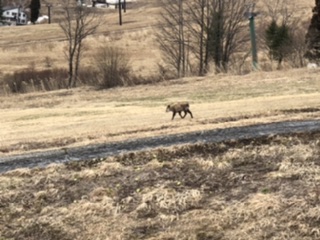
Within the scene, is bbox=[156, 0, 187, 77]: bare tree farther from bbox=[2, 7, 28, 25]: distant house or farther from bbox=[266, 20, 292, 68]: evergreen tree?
bbox=[2, 7, 28, 25]: distant house

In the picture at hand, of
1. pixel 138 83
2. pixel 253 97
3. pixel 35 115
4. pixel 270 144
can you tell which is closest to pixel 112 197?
pixel 270 144

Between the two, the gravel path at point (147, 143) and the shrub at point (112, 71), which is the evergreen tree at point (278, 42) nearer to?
the shrub at point (112, 71)

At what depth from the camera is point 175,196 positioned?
6.36 meters

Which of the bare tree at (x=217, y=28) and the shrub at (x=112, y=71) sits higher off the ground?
the bare tree at (x=217, y=28)

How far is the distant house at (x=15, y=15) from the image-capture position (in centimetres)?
13325

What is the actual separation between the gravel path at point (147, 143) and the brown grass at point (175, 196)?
58cm

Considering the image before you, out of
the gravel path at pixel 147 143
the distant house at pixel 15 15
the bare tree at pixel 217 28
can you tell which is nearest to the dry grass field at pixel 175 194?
the gravel path at pixel 147 143

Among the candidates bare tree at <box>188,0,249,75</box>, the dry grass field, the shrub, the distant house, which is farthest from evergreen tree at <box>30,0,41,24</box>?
the dry grass field

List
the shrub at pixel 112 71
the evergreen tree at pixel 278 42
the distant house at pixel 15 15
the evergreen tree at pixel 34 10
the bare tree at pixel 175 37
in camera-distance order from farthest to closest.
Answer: the distant house at pixel 15 15 < the evergreen tree at pixel 34 10 < the bare tree at pixel 175 37 < the shrub at pixel 112 71 < the evergreen tree at pixel 278 42

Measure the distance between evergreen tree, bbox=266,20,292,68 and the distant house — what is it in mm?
105838

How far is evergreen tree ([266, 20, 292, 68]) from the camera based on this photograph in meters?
30.0

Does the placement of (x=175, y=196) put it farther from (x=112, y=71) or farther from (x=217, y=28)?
(x=217, y=28)

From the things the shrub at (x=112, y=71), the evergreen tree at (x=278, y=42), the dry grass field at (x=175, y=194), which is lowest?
the dry grass field at (x=175, y=194)

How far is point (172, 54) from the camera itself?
3741 centimetres
